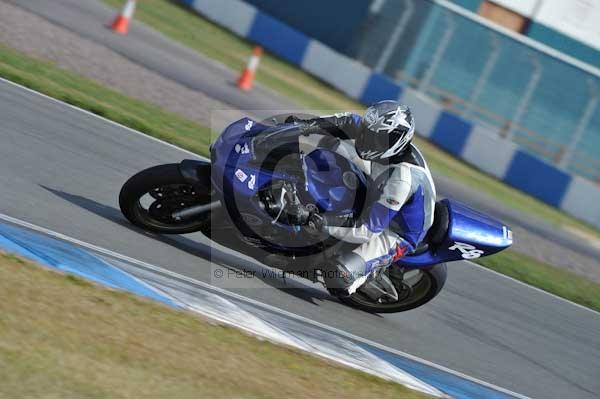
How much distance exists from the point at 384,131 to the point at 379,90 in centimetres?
1985

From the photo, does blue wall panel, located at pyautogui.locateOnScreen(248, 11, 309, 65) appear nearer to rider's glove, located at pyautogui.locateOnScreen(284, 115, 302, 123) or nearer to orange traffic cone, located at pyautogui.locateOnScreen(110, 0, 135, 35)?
orange traffic cone, located at pyautogui.locateOnScreen(110, 0, 135, 35)

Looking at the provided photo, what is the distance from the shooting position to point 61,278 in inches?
219

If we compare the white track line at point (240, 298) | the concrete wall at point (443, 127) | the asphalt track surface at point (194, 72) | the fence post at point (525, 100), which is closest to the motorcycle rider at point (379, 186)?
the white track line at point (240, 298)

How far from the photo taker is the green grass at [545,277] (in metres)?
11.8

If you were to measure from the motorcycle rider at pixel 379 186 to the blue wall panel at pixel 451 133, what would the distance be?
1765 cm

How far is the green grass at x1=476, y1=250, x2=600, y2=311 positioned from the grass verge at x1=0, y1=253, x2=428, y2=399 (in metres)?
5.90

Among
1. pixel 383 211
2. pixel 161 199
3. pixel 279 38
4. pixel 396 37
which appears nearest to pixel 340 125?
pixel 383 211

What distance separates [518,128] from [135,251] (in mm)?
21715

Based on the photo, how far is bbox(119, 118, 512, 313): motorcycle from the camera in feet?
21.9

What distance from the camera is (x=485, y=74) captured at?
2775cm

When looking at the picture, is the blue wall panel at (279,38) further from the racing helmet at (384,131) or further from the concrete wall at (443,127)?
the racing helmet at (384,131)

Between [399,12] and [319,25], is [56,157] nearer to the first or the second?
[399,12]

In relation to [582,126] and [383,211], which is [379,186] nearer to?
[383,211]

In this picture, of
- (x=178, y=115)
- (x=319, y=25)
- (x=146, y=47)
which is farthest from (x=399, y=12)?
(x=178, y=115)
